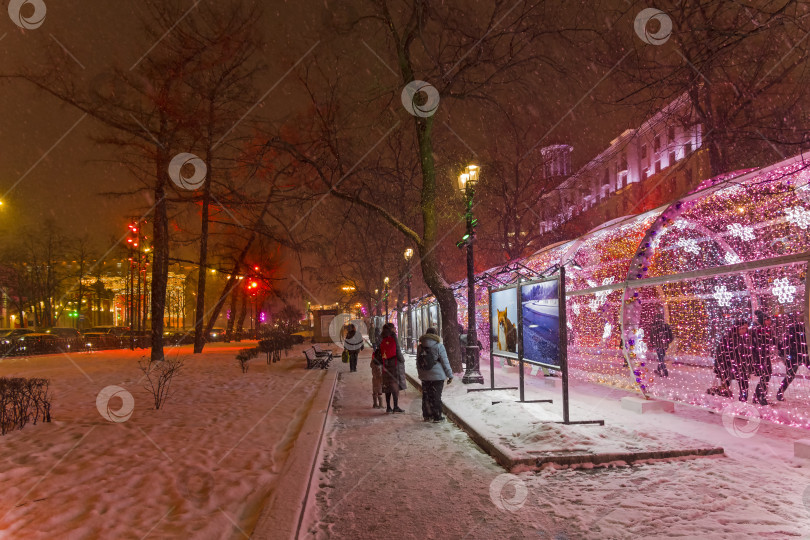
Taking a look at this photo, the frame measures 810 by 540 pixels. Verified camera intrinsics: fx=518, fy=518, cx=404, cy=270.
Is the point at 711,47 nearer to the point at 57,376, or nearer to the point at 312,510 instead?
the point at 312,510

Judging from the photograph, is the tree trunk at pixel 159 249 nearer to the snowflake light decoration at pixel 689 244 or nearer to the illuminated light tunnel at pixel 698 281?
the illuminated light tunnel at pixel 698 281

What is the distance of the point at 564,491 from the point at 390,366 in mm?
5505

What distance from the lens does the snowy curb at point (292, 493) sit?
395cm

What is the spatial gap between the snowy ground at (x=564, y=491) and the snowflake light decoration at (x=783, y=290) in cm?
223

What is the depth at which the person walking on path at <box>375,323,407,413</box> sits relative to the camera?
10.2 meters

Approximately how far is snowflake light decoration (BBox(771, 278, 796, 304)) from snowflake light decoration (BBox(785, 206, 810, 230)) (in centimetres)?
140

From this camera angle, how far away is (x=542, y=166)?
29359mm

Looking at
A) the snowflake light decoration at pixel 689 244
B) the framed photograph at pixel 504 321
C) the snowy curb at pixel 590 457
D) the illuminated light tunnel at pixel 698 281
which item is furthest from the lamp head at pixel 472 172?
the snowy curb at pixel 590 457

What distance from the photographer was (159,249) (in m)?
20.4

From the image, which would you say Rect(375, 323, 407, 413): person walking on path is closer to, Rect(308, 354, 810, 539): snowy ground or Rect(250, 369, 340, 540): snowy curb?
Rect(308, 354, 810, 539): snowy ground

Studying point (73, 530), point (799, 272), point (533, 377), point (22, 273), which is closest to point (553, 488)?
point (73, 530)

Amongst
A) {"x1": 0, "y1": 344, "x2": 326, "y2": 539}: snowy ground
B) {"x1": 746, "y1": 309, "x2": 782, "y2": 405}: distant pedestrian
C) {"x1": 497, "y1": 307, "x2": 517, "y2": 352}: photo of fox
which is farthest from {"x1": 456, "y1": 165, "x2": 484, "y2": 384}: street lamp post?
{"x1": 746, "y1": 309, "x2": 782, "y2": 405}: distant pedestrian

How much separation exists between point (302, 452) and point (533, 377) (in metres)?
10.1

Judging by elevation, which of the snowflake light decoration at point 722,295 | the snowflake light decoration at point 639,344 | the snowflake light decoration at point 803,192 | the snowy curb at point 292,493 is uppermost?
the snowflake light decoration at point 803,192
